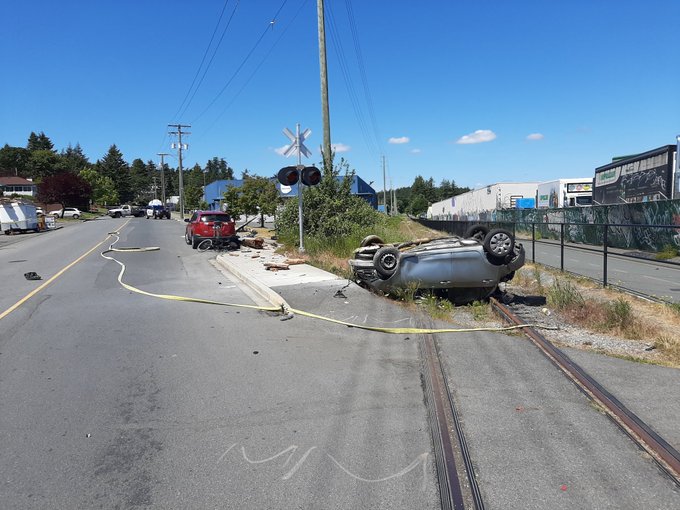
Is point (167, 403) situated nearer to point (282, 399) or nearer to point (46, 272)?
point (282, 399)

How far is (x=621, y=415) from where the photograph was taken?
4562 mm

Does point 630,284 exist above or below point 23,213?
below

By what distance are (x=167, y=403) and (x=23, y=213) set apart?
1620 inches

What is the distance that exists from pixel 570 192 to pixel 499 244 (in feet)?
111

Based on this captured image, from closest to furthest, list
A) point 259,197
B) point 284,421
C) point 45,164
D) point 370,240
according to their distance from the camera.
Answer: point 284,421, point 370,240, point 259,197, point 45,164

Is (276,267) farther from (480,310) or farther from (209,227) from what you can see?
(209,227)

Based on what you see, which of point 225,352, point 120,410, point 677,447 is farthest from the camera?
point 225,352

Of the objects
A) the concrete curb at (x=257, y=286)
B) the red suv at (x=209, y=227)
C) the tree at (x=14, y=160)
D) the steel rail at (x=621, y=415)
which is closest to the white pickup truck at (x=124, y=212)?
the tree at (x=14, y=160)

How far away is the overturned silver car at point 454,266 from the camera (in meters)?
9.18

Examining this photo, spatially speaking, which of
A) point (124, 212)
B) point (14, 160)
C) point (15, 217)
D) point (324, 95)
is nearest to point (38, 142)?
point (14, 160)

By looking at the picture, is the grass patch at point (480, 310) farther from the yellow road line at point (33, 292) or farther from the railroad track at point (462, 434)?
the yellow road line at point (33, 292)

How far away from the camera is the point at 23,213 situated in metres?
39.9

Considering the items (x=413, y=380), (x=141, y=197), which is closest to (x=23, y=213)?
(x=413, y=380)

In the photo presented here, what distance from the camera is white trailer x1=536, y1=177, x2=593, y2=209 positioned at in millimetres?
38219
